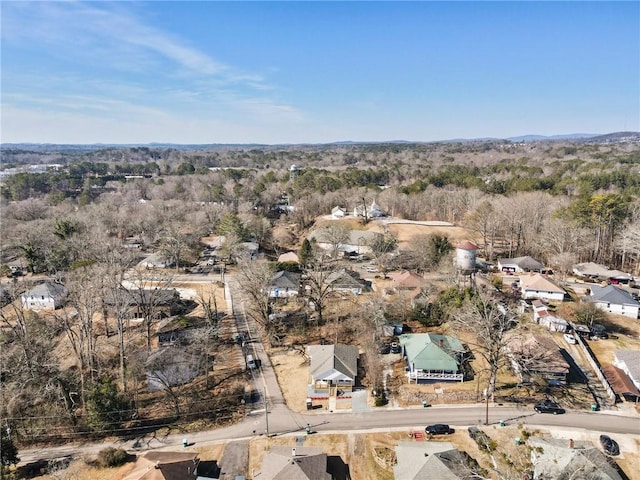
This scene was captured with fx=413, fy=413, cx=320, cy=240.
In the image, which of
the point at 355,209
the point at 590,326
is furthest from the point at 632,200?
the point at 355,209

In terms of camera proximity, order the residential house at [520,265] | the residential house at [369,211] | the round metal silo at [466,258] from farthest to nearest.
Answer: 1. the residential house at [369,211]
2. the residential house at [520,265]
3. the round metal silo at [466,258]

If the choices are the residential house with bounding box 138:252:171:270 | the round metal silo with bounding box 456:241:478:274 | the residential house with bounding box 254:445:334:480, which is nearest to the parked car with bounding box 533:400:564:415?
the residential house with bounding box 254:445:334:480

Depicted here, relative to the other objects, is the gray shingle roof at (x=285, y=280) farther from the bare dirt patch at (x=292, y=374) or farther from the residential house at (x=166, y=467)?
the residential house at (x=166, y=467)

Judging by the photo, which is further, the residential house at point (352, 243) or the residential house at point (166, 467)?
the residential house at point (352, 243)

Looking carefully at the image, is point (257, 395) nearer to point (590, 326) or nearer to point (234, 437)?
point (234, 437)

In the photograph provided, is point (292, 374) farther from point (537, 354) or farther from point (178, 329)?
point (537, 354)

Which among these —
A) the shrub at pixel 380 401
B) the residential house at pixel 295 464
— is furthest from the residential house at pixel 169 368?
the shrub at pixel 380 401
